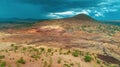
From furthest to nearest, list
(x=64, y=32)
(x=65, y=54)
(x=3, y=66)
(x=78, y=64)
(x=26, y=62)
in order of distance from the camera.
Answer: (x=64, y=32)
(x=65, y=54)
(x=78, y=64)
(x=26, y=62)
(x=3, y=66)

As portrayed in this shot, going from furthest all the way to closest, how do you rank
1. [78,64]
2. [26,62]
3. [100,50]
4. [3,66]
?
[100,50] < [78,64] < [26,62] < [3,66]

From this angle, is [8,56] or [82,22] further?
[82,22]

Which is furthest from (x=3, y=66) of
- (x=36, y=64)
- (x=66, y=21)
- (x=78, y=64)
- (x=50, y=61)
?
(x=66, y=21)

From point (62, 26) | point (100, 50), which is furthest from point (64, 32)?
point (100, 50)

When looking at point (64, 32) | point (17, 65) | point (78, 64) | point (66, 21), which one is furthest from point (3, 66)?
point (66, 21)

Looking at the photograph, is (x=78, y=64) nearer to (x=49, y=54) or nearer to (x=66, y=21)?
(x=49, y=54)

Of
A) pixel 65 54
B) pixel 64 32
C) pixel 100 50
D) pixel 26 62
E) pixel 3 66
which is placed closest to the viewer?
pixel 3 66

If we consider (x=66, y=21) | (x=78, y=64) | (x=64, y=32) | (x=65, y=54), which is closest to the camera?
(x=78, y=64)

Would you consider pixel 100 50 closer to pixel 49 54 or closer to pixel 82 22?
pixel 49 54

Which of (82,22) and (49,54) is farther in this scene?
(82,22)
